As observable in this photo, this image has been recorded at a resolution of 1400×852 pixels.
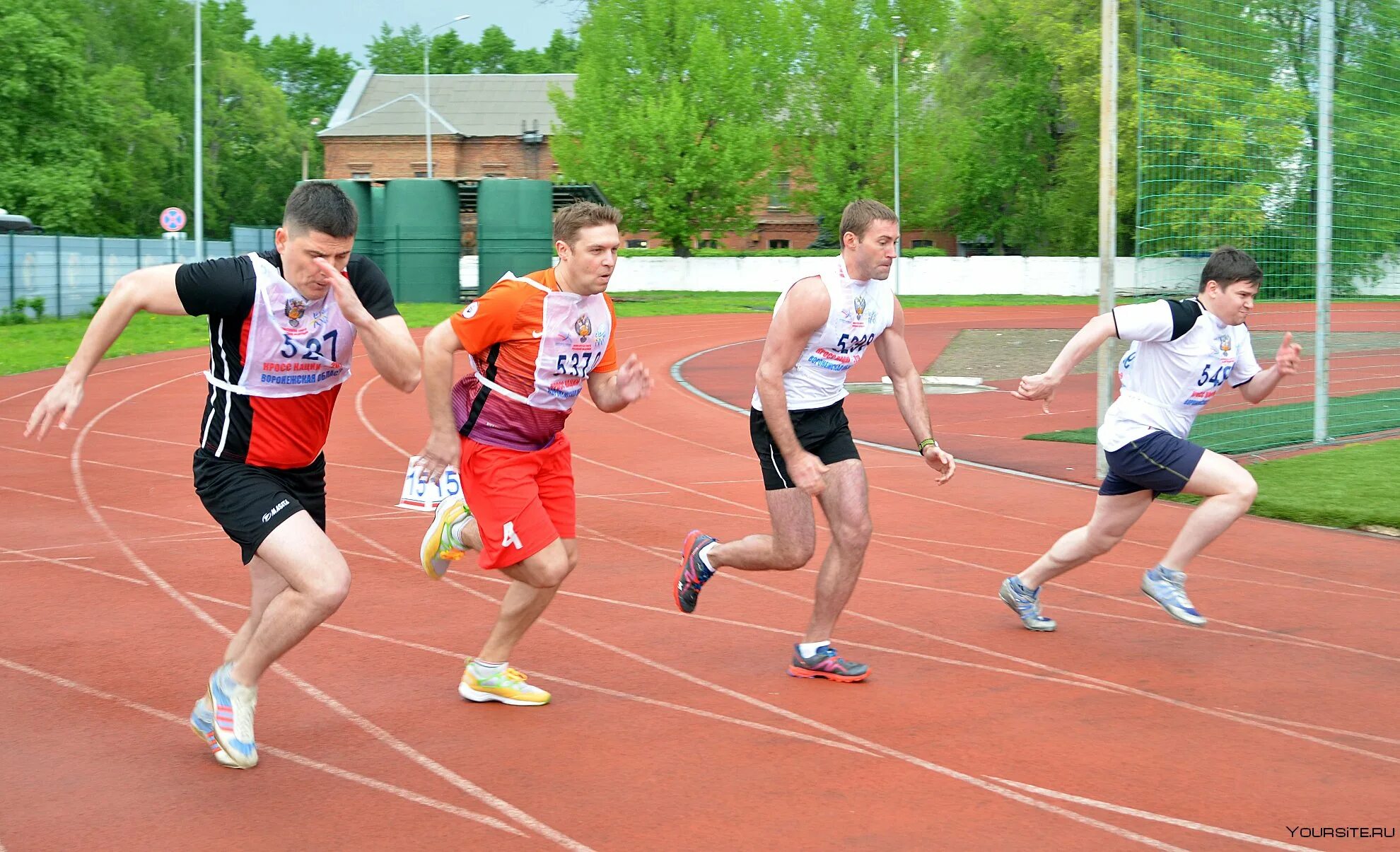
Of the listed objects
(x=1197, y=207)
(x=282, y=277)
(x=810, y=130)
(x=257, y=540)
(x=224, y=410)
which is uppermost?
(x=810, y=130)

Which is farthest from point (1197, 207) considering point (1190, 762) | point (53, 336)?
point (53, 336)

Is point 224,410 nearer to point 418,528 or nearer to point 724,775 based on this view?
point 724,775

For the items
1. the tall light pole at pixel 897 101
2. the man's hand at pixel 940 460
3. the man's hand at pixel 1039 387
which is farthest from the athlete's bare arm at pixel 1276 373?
the tall light pole at pixel 897 101

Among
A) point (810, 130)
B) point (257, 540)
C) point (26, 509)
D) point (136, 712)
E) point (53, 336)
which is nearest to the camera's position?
point (257, 540)

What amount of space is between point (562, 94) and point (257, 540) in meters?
45.0

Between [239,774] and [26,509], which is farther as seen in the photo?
[26,509]

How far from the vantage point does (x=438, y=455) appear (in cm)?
482

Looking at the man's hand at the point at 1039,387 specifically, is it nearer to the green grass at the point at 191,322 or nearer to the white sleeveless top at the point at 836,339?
the white sleeveless top at the point at 836,339

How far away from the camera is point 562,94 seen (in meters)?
47.5

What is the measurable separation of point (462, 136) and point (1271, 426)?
2254 inches

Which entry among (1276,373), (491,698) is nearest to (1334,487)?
(1276,373)

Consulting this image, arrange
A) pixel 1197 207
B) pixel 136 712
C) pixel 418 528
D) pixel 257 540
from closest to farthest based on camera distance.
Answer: pixel 257 540, pixel 136 712, pixel 418 528, pixel 1197 207

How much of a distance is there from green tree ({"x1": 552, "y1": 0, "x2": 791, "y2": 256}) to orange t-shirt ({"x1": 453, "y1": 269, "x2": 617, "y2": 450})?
41.4 metres

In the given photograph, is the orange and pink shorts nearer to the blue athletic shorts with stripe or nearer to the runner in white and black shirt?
the runner in white and black shirt
